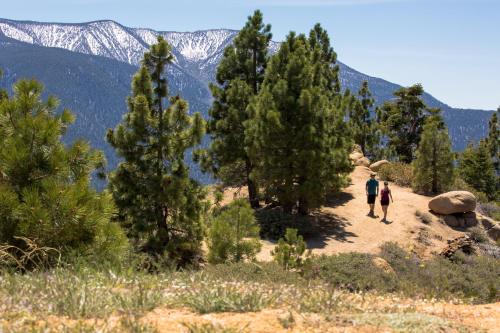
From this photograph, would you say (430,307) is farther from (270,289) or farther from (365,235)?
(365,235)

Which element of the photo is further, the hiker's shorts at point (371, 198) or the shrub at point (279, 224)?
the hiker's shorts at point (371, 198)

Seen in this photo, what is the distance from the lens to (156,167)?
48.4ft

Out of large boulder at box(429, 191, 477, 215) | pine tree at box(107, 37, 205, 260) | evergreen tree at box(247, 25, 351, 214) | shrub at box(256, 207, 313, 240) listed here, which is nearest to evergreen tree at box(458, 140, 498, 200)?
large boulder at box(429, 191, 477, 215)

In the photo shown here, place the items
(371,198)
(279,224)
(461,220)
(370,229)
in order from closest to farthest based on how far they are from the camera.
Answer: (279,224) → (370,229) → (371,198) → (461,220)

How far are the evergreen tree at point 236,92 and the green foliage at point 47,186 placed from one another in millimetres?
15351

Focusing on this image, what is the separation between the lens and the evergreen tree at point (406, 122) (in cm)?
4353

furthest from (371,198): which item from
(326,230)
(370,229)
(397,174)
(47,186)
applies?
(47,186)

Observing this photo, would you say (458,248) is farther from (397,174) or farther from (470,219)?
(397,174)

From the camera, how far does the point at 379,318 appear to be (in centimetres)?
436

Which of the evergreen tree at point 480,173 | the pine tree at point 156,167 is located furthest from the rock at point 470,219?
the evergreen tree at point 480,173

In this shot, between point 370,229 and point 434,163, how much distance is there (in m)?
7.79

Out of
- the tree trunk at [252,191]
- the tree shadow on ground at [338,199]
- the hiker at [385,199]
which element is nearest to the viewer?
the hiker at [385,199]

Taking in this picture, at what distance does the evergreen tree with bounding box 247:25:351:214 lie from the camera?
1953 centimetres

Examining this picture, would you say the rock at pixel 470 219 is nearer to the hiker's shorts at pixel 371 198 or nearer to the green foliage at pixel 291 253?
the hiker's shorts at pixel 371 198
